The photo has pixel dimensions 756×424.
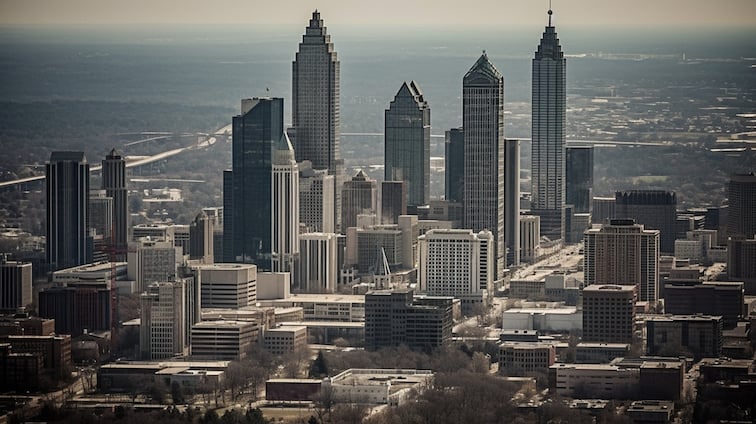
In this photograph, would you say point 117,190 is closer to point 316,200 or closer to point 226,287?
point 316,200

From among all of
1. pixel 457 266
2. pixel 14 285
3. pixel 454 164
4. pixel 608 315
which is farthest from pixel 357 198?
pixel 608 315

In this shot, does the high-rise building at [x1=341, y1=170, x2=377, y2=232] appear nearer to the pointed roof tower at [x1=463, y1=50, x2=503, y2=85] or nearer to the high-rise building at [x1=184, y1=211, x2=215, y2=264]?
the pointed roof tower at [x1=463, y1=50, x2=503, y2=85]

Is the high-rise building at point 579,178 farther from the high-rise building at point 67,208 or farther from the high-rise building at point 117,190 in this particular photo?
the high-rise building at point 67,208

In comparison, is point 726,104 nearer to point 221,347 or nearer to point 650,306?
point 650,306

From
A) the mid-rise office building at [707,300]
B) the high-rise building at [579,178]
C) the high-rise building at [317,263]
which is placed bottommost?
the mid-rise office building at [707,300]

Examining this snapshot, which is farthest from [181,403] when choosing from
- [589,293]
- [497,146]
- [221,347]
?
[497,146]

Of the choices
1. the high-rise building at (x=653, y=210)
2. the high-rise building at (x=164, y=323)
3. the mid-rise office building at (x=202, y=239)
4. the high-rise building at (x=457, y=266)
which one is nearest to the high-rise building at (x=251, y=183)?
the mid-rise office building at (x=202, y=239)
